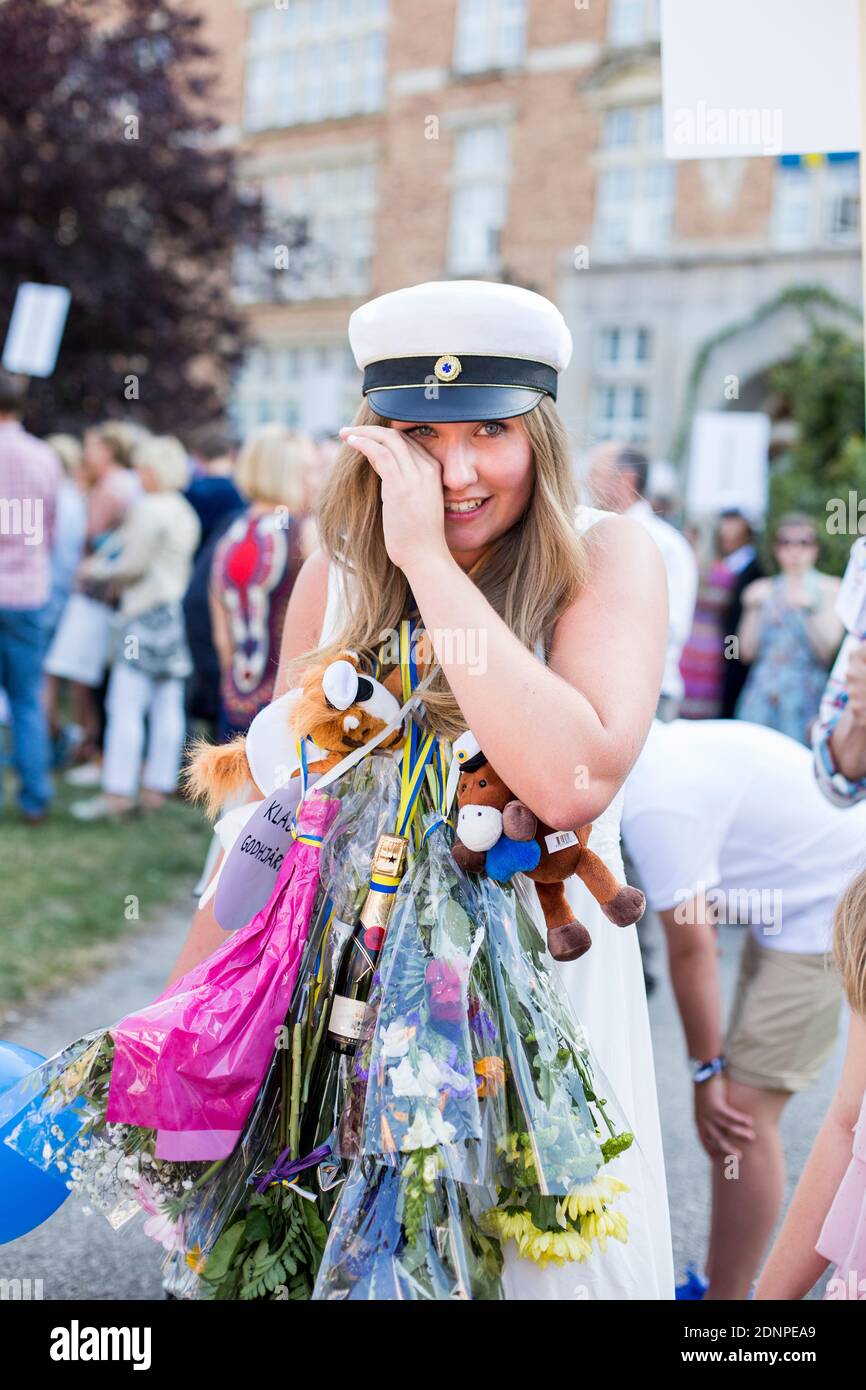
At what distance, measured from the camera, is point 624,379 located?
22859 mm

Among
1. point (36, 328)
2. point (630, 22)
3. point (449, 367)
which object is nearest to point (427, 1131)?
point (449, 367)

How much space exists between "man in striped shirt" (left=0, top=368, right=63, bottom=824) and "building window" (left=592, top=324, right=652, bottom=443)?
55.6 feet

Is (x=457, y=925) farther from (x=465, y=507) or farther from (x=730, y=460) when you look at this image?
(x=730, y=460)

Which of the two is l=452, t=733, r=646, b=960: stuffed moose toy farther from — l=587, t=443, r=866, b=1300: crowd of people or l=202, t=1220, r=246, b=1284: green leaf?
l=587, t=443, r=866, b=1300: crowd of people

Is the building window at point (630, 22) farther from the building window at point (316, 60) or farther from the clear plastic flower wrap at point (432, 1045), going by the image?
the clear plastic flower wrap at point (432, 1045)

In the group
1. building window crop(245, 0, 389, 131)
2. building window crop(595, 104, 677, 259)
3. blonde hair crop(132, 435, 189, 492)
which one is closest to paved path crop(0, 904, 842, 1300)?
blonde hair crop(132, 435, 189, 492)

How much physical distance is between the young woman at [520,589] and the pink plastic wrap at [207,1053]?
363mm

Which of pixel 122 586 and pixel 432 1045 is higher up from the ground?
pixel 122 586

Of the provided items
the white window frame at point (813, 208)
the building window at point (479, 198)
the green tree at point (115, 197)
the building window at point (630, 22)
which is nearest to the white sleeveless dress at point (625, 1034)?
the green tree at point (115, 197)

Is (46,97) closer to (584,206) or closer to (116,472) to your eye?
(116,472)

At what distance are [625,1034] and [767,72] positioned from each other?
1752 mm

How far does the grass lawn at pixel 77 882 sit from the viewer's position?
16.6ft

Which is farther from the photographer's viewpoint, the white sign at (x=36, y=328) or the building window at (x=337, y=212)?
the building window at (x=337, y=212)

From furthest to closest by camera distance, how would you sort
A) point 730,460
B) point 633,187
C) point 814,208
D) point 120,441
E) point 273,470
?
point 633,187, point 814,208, point 730,460, point 120,441, point 273,470
